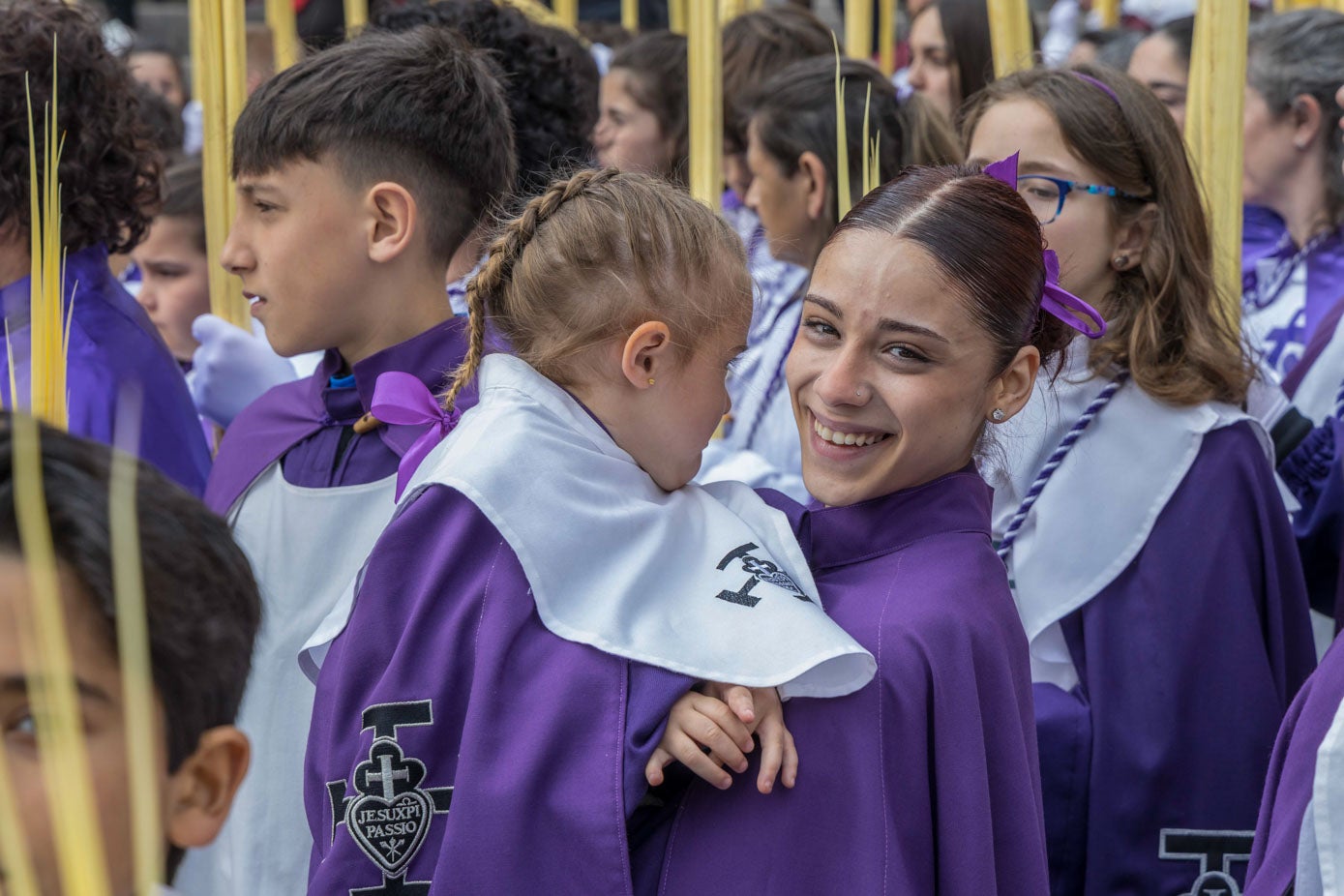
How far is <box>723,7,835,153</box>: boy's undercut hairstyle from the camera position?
3857mm

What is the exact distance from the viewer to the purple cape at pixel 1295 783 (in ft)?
4.76

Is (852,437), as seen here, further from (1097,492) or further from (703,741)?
(1097,492)

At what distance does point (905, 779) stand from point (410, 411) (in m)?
0.63

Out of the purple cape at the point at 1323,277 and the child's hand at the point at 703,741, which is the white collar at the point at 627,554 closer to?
the child's hand at the point at 703,741

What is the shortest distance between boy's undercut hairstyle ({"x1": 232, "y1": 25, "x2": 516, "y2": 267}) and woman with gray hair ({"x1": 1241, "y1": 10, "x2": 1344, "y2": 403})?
157 centimetres

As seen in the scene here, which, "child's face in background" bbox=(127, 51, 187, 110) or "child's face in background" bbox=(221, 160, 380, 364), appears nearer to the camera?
"child's face in background" bbox=(221, 160, 380, 364)

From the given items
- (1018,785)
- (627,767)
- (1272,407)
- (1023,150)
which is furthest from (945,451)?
(1272,407)

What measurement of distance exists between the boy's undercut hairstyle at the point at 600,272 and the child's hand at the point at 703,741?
0.37 metres

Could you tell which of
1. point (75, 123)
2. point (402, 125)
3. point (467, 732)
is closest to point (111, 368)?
point (75, 123)

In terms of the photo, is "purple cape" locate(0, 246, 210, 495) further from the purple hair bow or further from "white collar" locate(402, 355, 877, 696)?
the purple hair bow

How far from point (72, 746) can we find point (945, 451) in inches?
42.3

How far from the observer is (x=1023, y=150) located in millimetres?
2201

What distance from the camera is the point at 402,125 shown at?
196 cm

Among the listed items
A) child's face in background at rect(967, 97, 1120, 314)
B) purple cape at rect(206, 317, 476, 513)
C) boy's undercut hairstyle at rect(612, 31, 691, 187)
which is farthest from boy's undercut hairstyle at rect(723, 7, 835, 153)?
purple cape at rect(206, 317, 476, 513)
